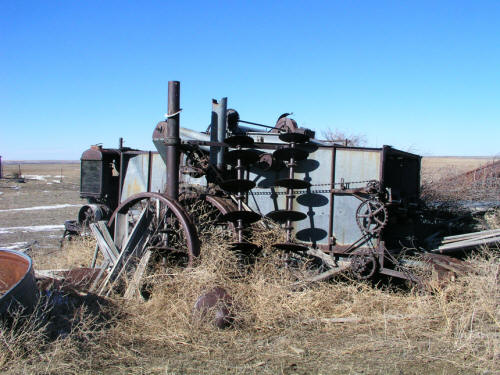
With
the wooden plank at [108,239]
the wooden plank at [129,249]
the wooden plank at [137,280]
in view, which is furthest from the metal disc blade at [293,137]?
the wooden plank at [108,239]

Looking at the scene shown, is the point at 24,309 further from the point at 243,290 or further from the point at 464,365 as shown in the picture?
the point at 464,365

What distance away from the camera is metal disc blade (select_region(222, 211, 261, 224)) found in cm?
723

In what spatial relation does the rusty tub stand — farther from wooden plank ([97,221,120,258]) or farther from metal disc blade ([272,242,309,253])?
metal disc blade ([272,242,309,253])

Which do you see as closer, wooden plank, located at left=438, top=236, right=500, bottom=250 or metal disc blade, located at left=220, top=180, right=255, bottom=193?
wooden plank, located at left=438, top=236, right=500, bottom=250

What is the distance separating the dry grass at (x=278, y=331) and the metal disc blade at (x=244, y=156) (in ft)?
4.80

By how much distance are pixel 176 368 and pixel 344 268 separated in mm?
3299

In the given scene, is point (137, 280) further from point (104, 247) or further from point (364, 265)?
point (364, 265)

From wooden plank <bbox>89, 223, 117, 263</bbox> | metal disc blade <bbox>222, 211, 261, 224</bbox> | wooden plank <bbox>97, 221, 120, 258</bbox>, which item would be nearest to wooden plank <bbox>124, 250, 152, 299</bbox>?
wooden plank <bbox>89, 223, 117, 263</bbox>

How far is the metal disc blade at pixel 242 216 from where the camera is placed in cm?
723

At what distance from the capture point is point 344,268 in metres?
7.06

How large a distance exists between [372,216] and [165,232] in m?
3.02

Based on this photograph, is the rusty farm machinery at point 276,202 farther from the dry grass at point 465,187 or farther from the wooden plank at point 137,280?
the dry grass at point 465,187

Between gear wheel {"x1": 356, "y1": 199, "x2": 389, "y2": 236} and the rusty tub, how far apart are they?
4.38 m

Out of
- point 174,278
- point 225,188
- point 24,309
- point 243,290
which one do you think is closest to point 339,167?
point 225,188
